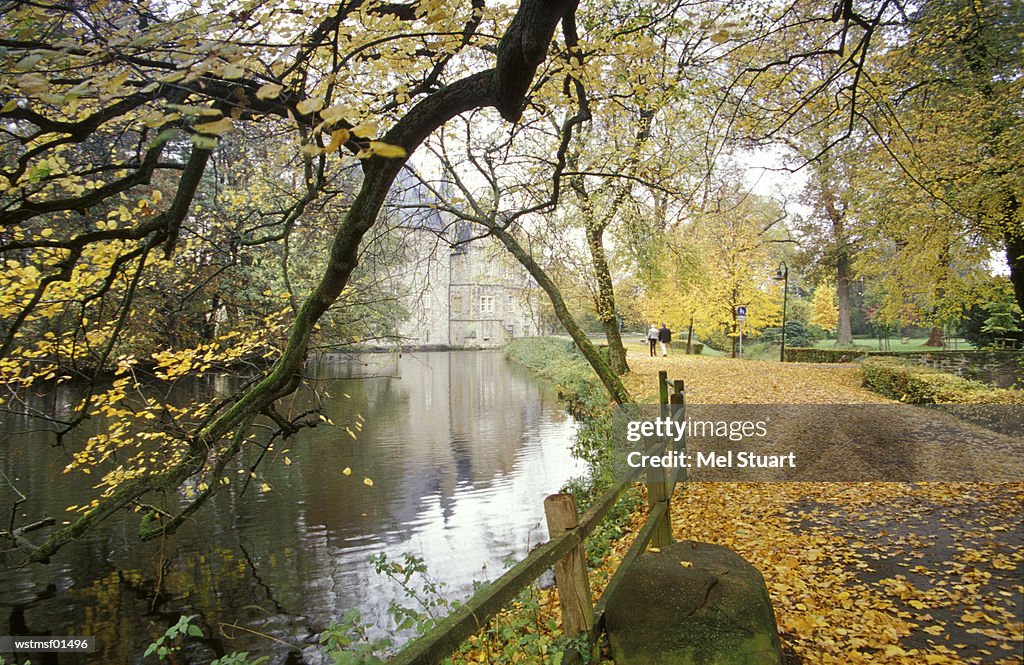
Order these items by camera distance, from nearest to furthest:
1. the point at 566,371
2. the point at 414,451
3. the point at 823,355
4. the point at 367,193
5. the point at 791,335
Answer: the point at 367,193 → the point at 414,451 → the point at 823,355 → the point at 566,371 → the point at 791,335

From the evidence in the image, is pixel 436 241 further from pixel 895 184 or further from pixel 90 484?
pixel 895 184

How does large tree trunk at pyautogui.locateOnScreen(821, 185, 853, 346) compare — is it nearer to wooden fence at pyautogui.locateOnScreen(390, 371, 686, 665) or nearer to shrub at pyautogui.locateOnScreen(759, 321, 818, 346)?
shrub at pyautogui.locateOnScreen(759, 321, 818, 346)

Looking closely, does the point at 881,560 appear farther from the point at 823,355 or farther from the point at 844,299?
the point at 844,299

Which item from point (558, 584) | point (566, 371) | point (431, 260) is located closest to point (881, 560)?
point (558, 584)

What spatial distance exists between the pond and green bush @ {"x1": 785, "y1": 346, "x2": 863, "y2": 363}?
1190cm

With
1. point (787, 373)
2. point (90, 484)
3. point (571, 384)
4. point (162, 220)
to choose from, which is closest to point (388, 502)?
point (90, 484)

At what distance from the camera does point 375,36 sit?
4.72m

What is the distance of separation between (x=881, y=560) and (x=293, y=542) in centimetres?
666

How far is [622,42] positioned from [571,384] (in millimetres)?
13118

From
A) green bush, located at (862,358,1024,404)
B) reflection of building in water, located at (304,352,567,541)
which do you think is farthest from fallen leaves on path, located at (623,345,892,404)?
reflection of building in water, located at (304,352,567,541)

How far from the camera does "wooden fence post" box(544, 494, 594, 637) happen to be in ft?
8.41

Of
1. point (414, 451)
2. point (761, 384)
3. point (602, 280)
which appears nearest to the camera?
point (414, 451)

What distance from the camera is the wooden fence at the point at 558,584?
173 cm

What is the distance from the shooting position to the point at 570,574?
2.63 metres
